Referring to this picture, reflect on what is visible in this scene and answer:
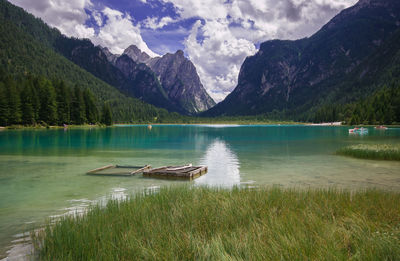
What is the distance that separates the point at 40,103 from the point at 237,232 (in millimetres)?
111258

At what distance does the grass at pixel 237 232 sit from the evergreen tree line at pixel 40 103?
3924 inches

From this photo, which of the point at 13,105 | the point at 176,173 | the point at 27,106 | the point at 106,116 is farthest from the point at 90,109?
the point at 176,173

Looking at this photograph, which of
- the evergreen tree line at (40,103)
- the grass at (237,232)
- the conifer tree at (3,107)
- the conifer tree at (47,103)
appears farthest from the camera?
the conifer tree at (47,103)

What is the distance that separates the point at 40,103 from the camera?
99312 millimetres

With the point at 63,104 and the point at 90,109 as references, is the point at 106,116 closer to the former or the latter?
the point at 90,109

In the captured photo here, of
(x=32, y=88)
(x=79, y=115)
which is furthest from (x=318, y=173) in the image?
(x=79, y=115)

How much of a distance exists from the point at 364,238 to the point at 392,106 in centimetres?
14250

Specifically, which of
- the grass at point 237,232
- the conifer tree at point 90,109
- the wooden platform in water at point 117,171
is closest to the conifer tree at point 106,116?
the conifer tree at point 90,109

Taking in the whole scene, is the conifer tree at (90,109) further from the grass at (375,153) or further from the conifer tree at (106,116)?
the grass at (375,153)

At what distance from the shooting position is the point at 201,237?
7031 mm

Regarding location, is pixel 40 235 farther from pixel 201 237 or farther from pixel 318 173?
pixel 318 173

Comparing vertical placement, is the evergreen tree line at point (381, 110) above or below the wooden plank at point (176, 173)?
above

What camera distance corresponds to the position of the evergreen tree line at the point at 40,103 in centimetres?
8988

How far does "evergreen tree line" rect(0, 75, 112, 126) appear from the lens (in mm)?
89875
